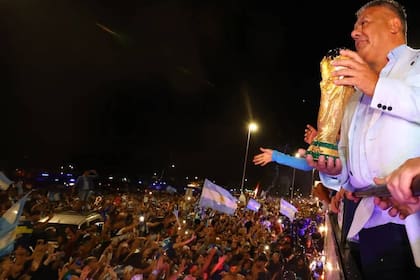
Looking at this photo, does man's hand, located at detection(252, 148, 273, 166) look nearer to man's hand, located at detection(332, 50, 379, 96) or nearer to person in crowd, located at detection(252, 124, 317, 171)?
person in crowd, located at detection(252, 124, 317, 171)

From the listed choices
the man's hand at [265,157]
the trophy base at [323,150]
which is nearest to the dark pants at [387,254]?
the trophy base at [323,150]

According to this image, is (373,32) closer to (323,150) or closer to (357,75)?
(357,75)

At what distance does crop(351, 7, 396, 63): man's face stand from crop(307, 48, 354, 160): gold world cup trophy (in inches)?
6.2

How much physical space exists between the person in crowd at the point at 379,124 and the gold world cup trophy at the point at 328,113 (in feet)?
0.19

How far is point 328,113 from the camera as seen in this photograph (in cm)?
204

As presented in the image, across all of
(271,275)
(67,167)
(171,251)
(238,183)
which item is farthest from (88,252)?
(238,183)

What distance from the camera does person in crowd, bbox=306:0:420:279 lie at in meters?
1.54

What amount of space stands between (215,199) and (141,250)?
3009mm

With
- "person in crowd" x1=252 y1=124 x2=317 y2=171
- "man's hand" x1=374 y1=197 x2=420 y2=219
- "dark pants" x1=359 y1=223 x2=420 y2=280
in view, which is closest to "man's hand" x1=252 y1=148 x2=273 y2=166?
"person in crowd" x1=252 y1=124 x2=317 y2=171

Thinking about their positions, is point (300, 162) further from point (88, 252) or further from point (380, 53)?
point (88, 252)

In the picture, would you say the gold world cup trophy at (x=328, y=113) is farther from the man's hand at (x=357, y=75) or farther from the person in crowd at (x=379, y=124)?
the man's hand at (x=357, y=75)

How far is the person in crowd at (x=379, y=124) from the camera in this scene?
1.54 metres

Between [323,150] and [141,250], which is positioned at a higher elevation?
[323,150]

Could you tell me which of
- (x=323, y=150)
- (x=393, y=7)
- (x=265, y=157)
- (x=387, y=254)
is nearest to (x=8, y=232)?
(x=265, y=157)
